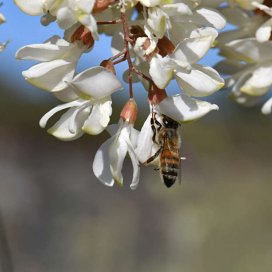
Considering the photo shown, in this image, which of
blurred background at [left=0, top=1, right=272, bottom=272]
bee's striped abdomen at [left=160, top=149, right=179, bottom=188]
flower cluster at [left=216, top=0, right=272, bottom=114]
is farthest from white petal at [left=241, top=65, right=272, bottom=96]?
blurred background at [left=0, top=1, right=272, bottom=272]

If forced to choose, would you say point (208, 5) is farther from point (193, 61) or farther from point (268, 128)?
point (268, 128)

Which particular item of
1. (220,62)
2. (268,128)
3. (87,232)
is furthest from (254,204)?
(220,62)

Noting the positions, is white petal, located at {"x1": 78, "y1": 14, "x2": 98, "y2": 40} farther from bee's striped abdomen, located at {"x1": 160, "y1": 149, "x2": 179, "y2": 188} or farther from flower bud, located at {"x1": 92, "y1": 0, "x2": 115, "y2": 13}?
bee's striped abdomen, located at {"x1": 160, "y1": 149, "x2": 179, "y2": 188}

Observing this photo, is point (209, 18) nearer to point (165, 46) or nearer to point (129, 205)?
point (165, 46)

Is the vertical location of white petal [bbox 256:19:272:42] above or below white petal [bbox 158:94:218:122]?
below

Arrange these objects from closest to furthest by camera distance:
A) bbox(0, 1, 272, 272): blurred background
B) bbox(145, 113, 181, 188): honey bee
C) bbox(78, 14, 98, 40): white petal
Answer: bbox(78, 14, 98, 40): white petal, bbox(145, 113, 181, 188): honey bee, bbox(0, 1, 272, 272): blurred background

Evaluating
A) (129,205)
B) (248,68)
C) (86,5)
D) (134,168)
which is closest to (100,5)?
(86,5)
